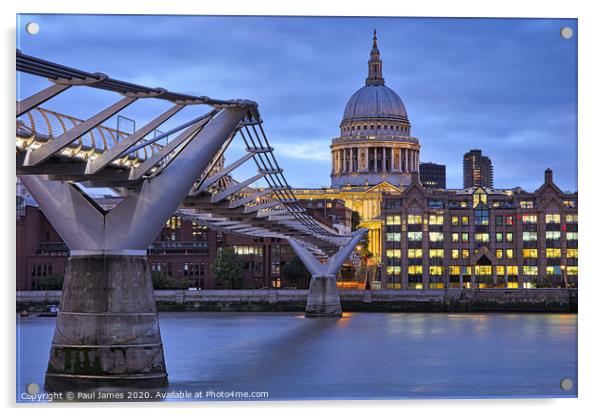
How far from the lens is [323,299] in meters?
88.8

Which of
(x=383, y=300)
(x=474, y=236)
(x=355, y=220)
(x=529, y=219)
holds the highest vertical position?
(x=355, y=220)

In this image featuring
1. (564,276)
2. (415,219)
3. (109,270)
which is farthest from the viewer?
(415,219)

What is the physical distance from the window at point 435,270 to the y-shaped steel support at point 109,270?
102871 millimetres

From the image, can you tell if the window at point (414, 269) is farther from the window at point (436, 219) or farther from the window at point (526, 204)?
the window at point (526, 204)

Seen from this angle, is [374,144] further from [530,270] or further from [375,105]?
[530,270]

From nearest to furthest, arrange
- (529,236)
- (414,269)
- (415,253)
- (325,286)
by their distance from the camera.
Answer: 1. (325,286)
2. (529,236)
3. (414,269)
4. (415,253)

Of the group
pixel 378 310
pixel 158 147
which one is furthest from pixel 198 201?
pixel 378 310

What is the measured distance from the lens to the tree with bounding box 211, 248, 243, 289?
12038 centimetres

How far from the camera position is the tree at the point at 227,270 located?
395 ft

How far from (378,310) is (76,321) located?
7551cm

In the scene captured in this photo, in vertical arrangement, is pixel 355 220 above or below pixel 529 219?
above

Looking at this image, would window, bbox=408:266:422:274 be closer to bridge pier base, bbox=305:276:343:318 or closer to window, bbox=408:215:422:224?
window, bbox=408:215:422:224

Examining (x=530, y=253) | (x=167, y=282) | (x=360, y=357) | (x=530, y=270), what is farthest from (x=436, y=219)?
(x=360, y=357)

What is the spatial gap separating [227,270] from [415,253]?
23.1 metres
